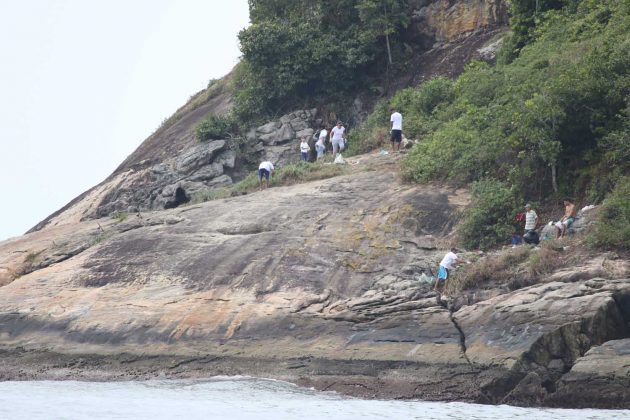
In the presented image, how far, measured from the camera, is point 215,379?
2186 centimetres

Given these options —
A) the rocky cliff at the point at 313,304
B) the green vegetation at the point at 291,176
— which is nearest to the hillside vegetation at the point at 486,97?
the rocky cliff at the point at 313,304

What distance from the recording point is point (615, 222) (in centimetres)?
2106

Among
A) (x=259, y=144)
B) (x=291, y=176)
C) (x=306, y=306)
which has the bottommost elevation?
(x=306, y=306)

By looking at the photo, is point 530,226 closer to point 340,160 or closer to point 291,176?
point 340,160

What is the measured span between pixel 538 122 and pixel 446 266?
4410mm

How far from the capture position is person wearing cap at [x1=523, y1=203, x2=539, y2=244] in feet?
76.0

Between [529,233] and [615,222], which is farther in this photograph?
[529,233]

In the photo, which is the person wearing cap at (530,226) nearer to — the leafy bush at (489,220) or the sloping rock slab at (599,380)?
the leafy bush at (489,220)

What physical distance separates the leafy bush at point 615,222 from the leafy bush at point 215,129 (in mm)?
16646

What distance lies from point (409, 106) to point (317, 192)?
671 centimetres

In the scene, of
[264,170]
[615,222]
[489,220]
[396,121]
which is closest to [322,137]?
[396,121]

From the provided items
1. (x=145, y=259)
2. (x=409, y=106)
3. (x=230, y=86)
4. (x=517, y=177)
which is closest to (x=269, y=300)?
(x=145, y=259)

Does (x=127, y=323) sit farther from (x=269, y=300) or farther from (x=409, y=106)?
(x=409, y=106)

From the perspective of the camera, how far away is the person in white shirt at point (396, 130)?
30703mm
